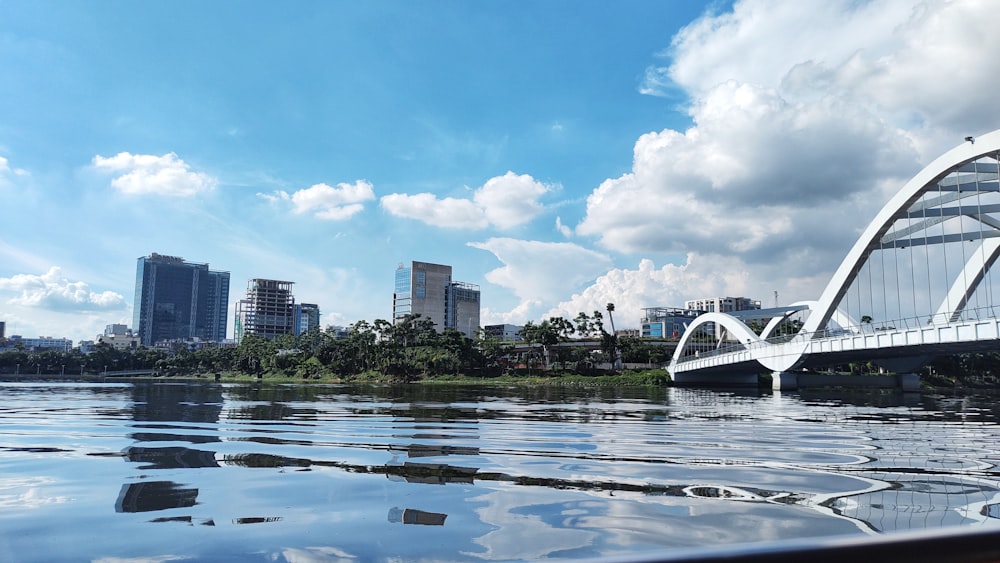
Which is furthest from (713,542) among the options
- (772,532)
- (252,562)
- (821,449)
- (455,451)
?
(821,449)

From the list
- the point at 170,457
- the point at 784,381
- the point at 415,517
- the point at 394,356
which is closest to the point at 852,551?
the point at 415,517

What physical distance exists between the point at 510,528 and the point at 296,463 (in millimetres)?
5719

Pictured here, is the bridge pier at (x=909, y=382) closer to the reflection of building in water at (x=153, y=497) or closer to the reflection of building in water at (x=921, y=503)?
the reflection of building in water at (x=921, y=503)

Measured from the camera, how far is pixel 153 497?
8.31m

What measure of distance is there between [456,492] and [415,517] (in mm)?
1455

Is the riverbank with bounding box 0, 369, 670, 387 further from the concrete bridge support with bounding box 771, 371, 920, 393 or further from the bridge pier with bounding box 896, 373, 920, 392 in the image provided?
the bridge pier with bounding box 896, 373, 920, 392

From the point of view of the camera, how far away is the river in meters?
6.18

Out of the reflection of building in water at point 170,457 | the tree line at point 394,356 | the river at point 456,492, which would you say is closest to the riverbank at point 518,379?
the tree line at point 394,356

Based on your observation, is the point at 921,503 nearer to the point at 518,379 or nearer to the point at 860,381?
the point at 860,381

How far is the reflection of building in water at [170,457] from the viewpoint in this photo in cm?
1084

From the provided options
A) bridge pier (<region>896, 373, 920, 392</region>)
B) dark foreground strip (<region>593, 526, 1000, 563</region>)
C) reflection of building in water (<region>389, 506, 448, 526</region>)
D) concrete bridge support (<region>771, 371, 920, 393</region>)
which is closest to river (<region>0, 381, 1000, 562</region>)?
reflection of building in water (<region>389, 506, 448, 526</region>)

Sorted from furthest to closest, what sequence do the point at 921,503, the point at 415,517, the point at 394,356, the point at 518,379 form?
the point at 394,356
the point at 518,379
the point at 921,503
the point at 415,517

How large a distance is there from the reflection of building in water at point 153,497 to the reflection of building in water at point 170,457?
1.62 meters

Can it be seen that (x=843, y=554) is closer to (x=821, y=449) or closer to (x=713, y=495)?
(x=713, y=495)
